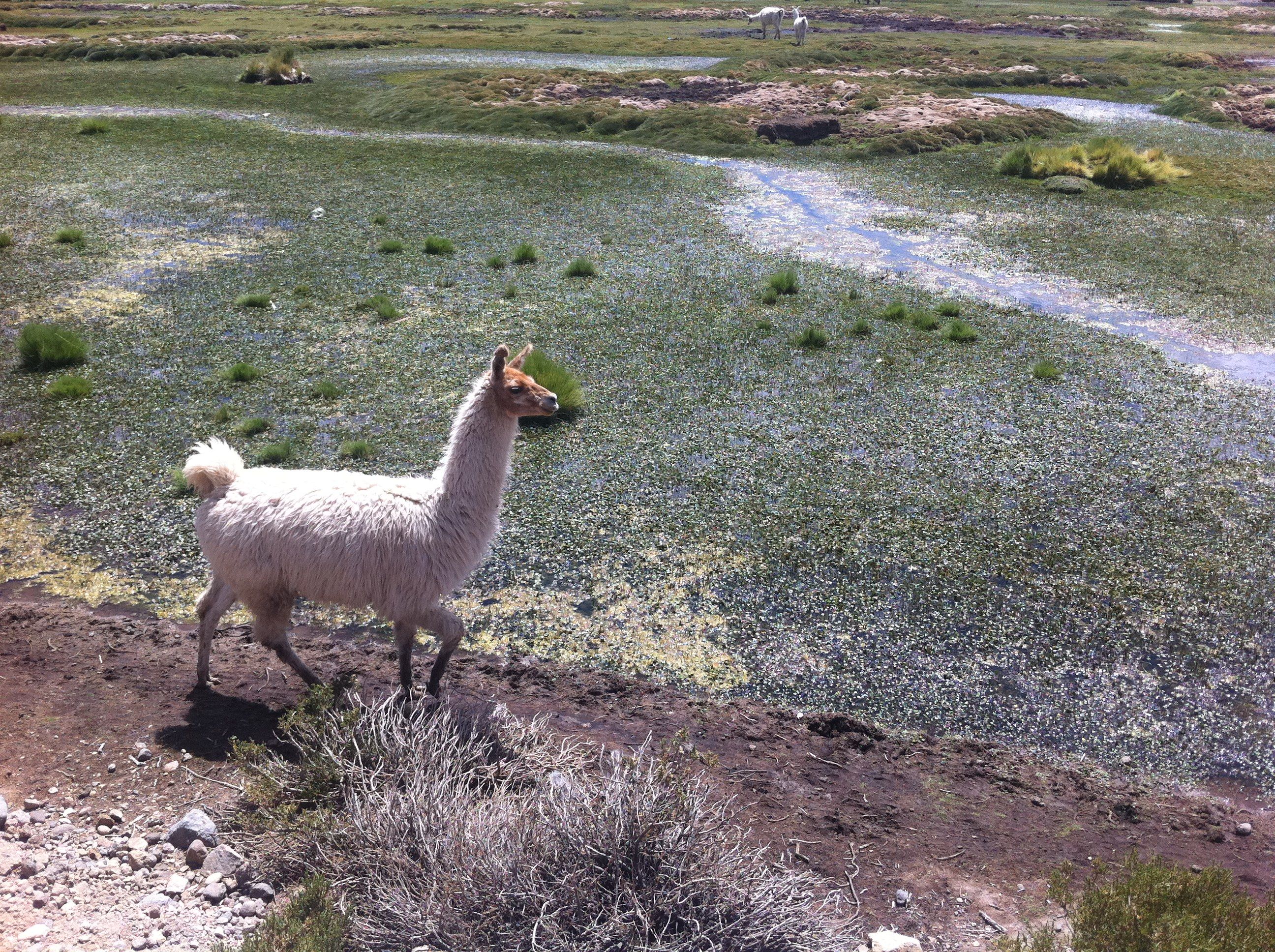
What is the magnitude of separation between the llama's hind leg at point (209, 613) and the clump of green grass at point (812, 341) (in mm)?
9256

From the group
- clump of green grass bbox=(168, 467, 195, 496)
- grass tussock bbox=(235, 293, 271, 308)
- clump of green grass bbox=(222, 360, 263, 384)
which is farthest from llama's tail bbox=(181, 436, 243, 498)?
grass tussock bbox=(235, 293, 271, 308)

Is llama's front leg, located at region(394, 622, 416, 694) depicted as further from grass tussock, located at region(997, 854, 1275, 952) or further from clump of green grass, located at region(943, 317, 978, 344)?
clump of green grass, located at region(943, 317, 978, 344)

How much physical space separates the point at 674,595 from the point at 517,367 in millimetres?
2658

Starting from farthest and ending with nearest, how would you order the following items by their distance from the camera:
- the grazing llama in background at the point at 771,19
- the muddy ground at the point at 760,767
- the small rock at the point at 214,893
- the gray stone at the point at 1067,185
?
the grazing llama in background at the point at 771,19 < the gray stone at the point at 1067,185 < the muddy ground at the point at 760,767 < the small rock at the point at 214,893

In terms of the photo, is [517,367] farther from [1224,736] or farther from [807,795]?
[1224,736]

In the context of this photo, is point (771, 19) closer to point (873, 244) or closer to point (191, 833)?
point (873, 244)

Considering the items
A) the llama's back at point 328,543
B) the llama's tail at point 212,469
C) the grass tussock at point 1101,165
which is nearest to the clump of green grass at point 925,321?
the llama's back at point 328,543

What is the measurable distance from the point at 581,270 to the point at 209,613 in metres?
10.8

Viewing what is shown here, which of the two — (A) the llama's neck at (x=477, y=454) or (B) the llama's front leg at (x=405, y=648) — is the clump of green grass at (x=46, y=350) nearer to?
(A) the llama's neck at (x=477, y=454)

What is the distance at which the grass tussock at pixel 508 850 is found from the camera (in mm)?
4574

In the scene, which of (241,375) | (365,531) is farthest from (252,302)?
(365,531)

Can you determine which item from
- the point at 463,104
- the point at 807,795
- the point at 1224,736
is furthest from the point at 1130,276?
the point at 463,104

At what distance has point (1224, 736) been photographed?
713 cm

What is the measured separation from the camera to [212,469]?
6867mm
